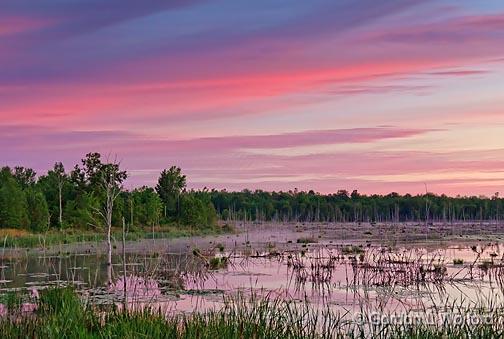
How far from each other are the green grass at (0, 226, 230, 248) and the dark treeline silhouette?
41776 millimetres

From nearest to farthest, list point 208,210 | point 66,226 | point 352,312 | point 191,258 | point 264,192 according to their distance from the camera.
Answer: point 352,312 → point 191,258 → point 66,226 → point 208,210 → point 264,192

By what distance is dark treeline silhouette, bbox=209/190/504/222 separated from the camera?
10706 centimetres

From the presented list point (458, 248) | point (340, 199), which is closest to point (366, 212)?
point (340, 199)

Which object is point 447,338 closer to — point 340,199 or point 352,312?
point 352,312

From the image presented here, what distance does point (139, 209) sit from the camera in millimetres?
59031

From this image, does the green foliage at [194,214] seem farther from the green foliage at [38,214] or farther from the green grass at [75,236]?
the green foliage at [38,214]

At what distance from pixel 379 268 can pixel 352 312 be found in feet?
26.5

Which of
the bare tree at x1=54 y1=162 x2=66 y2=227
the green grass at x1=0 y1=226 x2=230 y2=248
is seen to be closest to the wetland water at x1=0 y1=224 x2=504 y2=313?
the green grass at x1=0 y1=226 x2=230 y2=248

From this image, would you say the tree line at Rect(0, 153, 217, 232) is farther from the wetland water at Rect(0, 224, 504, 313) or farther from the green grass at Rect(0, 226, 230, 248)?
the wetland water at Rect(0, 224, 504, 313)

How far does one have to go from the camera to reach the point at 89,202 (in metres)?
51.0

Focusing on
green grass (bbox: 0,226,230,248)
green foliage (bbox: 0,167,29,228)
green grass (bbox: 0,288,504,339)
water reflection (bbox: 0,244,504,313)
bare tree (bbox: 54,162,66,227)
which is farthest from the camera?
bare tree (bbox: 54,162,66,227)

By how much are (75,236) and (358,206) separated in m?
70.8

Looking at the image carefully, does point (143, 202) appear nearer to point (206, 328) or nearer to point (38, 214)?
point (38, 214)

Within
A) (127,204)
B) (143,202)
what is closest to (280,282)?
(127,204)
